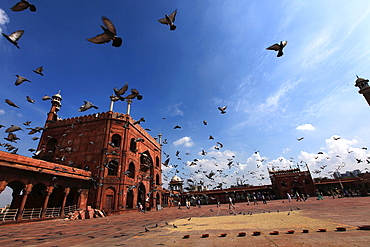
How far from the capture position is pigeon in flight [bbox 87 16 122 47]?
4652 mm

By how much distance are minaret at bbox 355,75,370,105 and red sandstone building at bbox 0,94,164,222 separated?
48.4m

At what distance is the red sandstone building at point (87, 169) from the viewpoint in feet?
53.4

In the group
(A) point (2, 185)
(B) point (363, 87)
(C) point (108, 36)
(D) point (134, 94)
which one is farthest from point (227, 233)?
(B) point (363, 87)

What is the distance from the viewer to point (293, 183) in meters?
38.5

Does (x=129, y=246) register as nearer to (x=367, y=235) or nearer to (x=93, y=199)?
(x=367, y=235)

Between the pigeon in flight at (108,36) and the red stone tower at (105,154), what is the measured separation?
53.7 ft

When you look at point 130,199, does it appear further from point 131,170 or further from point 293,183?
point 293,183

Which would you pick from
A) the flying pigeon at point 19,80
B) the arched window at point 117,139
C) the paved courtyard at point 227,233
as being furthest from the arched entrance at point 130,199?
the flying pigeon at point 19,80

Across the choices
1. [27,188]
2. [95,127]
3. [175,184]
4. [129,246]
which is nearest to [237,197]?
[175,184]

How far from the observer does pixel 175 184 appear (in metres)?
44.7

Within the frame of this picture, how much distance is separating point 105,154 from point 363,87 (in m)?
54.0

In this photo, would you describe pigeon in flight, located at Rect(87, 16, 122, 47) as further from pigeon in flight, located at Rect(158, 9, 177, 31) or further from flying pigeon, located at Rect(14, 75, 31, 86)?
flying pigeon, located at Rect(14, 75, 31, 86)

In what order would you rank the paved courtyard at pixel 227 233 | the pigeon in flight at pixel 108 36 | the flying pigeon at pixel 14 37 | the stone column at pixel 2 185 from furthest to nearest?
1. the stone column at pixel 2 185
2. the flying pigeon at pixel 14 37
3. the pigeon in flight at pixel 108 36
4. the paved courtyard at pixel 227 233

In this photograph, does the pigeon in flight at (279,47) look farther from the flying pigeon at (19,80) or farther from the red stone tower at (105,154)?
the red stone tower at (105,154)
